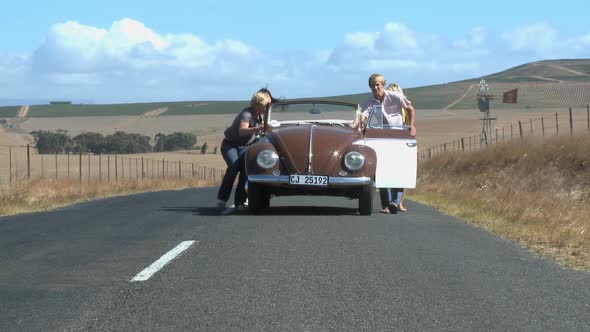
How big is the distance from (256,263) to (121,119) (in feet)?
455

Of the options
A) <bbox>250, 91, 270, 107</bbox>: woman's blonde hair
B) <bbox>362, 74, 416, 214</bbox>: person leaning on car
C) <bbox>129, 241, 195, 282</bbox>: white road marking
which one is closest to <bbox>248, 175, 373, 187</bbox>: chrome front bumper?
<bbox>362, 74, 416, 214</bbox>: person leaning on car

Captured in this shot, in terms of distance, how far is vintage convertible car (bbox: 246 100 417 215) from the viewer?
493 inches

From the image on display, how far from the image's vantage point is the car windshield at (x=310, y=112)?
14.1 meters

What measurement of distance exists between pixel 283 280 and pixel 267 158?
5640mm

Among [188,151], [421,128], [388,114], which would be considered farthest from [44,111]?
[388,114]

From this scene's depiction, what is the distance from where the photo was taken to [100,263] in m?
8.04

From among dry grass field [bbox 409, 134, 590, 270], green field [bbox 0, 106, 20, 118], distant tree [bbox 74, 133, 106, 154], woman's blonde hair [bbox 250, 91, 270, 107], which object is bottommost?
distant tree [bbox 74, 133, 106, 154]

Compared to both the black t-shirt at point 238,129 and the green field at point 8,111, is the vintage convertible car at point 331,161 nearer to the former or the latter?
the black t-shirt at point 238,129

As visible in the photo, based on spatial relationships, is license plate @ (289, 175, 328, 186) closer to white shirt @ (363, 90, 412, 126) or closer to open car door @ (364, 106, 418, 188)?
open car door @ (364, 106, 418, 188)

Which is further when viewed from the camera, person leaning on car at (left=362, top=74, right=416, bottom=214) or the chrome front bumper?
person leaning on car at (left=362, top=74, right=416, bottom=214)

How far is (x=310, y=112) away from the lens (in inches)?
570

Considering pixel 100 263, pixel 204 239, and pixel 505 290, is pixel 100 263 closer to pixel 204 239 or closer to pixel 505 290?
pixel 204 239

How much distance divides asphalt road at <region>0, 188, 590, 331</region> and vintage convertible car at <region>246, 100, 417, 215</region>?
1.27 m

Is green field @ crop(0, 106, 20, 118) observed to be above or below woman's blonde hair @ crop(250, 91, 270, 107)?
above
